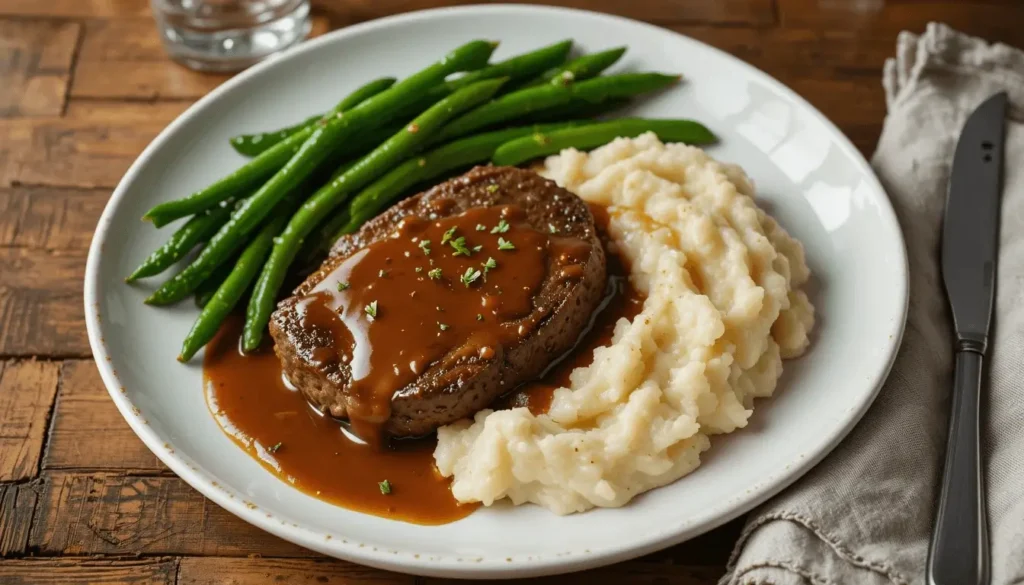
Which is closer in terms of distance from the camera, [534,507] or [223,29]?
[534,507]

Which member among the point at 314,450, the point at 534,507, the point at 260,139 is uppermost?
the point at 260,139

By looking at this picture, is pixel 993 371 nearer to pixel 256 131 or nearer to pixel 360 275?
pixel 360 275

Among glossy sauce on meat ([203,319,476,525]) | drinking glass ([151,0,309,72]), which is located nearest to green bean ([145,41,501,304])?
glossy sauce on meat ([203,319,476,525])

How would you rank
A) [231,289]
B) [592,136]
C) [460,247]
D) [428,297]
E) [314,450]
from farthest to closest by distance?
[592,136]
[231,289]
[460,247]
[428,297]
[314,450]

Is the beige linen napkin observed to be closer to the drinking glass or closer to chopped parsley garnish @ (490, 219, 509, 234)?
chopped parsley garnish @ (490, 219, 509, 234)

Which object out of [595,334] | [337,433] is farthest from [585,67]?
[337,433]

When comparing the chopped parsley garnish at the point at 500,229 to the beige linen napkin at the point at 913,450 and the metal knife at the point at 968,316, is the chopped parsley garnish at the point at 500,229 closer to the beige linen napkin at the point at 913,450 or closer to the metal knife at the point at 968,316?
the beige linen napkin at the point at 913,450

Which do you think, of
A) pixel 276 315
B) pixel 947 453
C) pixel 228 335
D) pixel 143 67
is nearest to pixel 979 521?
pixel 947 453

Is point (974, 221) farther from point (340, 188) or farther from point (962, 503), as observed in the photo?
point (340, 188)
